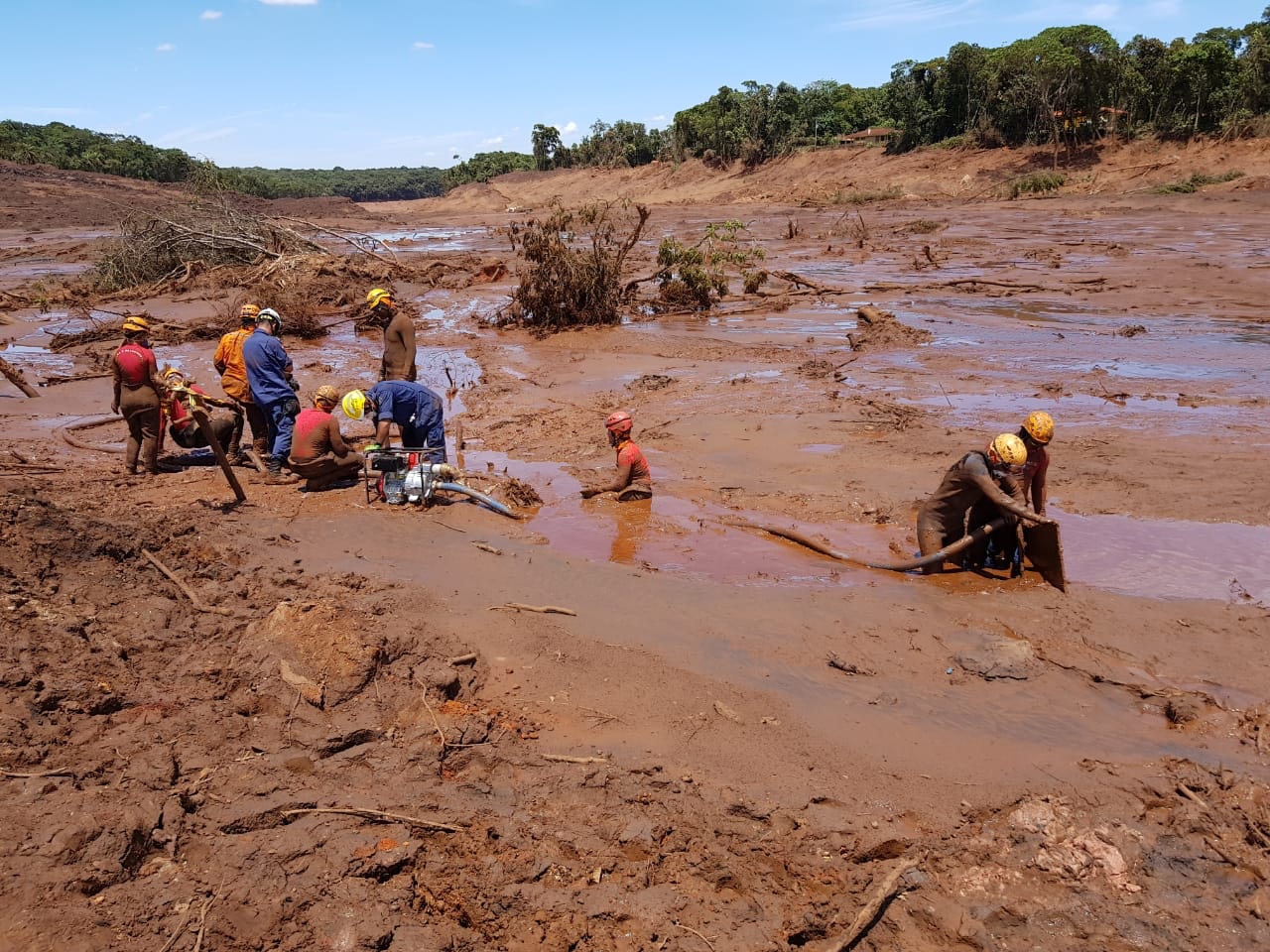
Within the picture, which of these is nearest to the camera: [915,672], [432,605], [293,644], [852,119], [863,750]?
[863,750]

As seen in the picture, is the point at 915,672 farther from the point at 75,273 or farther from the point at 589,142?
the point at 589,142

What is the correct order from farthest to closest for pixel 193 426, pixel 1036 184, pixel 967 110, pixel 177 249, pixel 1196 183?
1. pixel 967 110
2. pixel 1036 184
3. pixel 1196 183
4. pixel 177 249
5. pixel 193 426

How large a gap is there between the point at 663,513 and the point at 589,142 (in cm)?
6493

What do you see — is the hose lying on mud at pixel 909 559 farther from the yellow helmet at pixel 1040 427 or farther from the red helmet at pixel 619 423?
the red helmet at pixel 619 423

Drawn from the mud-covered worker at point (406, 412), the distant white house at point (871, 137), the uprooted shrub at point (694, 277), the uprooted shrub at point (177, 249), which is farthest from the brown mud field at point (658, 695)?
the distant white house at point (871, 137)

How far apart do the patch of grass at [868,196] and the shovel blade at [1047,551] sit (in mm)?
34172

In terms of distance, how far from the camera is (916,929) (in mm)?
3117

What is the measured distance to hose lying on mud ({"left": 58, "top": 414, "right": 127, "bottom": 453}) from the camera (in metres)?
9.18

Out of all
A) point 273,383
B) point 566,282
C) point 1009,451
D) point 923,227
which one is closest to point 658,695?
point 1009,451

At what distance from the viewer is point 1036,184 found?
3419 centimetres

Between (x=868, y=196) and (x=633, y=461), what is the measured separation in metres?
34.1

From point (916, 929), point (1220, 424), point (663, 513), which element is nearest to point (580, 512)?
point (663, 513)

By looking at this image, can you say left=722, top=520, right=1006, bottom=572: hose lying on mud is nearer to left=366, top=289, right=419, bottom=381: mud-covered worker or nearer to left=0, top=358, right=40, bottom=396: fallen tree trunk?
left=366, top=289, right=419, bottom=381: mud-covered worker

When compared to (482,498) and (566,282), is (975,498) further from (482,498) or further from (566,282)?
(566,282)
